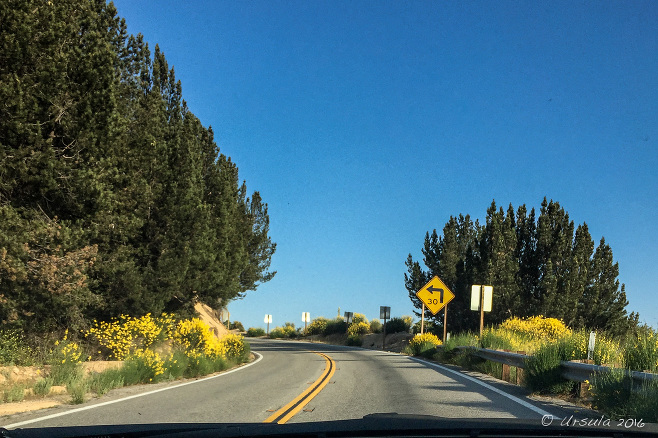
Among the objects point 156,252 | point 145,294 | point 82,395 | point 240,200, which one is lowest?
point 82,395

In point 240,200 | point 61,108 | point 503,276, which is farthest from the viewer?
point 240,200

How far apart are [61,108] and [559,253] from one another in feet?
110

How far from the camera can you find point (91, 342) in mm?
18812

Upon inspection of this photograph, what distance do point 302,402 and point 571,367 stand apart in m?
5.31

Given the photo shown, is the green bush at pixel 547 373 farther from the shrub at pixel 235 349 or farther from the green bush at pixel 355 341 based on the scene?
the green bush at pixel 355 341

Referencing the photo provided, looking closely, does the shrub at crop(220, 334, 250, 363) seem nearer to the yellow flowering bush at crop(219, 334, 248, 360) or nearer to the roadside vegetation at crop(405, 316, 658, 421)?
the yellow flowering bush at crop(219, 334, 248, 360)

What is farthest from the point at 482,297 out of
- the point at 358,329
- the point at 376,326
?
the point at 376,326

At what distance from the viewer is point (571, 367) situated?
1127cm

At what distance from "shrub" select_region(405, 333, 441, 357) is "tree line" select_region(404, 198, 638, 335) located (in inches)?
383

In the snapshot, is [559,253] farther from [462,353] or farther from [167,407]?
[167,407]

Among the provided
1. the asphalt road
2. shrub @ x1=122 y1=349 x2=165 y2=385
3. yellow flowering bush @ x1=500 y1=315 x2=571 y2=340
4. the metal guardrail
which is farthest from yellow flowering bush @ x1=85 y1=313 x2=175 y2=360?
yellow flowering bush @ x1=500 y1=315 x2=571 y2=340

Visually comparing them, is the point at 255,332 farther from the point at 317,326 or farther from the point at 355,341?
the point at 355,341

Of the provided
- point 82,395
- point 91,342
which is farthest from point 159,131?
point 82,395

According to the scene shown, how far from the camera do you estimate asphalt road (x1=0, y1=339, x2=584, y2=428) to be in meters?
8.62
